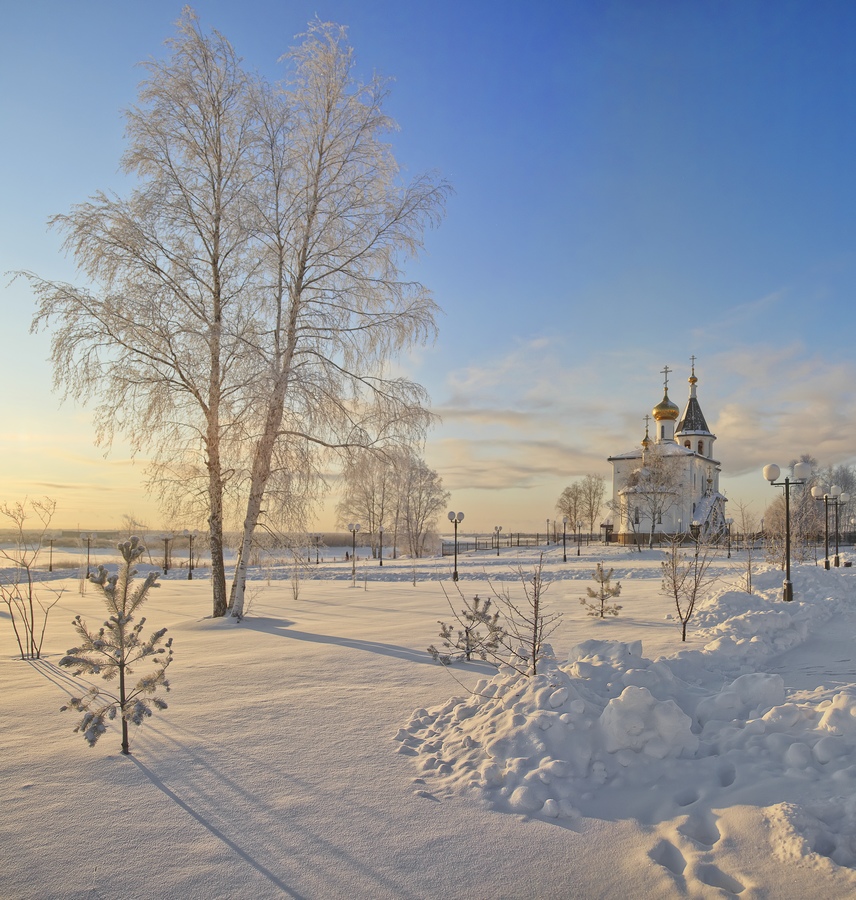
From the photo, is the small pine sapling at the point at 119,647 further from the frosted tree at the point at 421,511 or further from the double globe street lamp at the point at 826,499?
the frosted tree at the point at 421,511

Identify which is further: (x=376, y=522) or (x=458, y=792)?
(x=376, y=522)

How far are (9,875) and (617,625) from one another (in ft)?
28.8

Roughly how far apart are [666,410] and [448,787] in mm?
53869

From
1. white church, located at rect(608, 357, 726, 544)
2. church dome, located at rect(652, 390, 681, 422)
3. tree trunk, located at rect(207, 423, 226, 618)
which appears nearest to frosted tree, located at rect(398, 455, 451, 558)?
white church, located at rect(608, 357, 726, 544)

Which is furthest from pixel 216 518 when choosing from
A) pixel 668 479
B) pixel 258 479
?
pixel 668 479

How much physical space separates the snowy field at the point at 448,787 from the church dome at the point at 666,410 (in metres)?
49.7

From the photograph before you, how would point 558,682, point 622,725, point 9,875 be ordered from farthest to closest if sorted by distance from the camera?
1. point 558,682
2. point 622,725
3. point 9,875

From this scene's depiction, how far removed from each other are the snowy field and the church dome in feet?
163

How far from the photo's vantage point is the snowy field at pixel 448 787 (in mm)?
Answer: 3082

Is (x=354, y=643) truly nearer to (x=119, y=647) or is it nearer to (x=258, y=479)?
(x=258, y=479)

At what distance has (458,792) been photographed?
3.92 m

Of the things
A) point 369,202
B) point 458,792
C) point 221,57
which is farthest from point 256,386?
point 458,792

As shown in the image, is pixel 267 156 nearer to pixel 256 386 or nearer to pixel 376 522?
pixel 256 386

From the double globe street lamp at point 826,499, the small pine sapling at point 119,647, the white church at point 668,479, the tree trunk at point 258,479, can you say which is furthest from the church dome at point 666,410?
the small pine sapling at point 119,647
